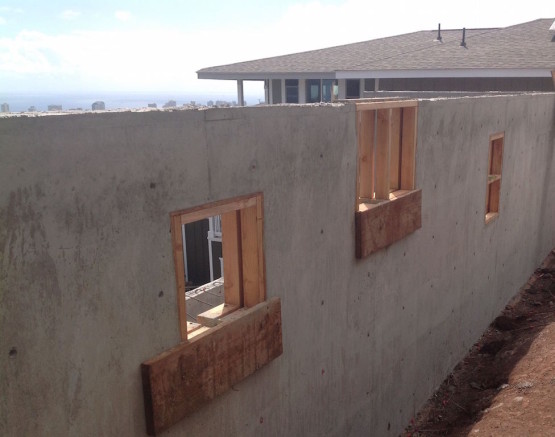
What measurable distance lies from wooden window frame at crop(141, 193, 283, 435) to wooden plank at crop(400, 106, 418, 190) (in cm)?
284

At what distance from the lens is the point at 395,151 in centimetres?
686

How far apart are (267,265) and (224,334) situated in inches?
28.4

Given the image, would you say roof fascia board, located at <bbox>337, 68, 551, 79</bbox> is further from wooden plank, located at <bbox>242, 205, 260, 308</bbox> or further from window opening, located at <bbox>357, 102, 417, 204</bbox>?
wooden plank, located at <bbox>242, 205, 260, 308</bbox>

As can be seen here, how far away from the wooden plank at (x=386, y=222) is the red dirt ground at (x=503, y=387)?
249cm

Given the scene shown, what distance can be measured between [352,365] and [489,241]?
4.78 meters

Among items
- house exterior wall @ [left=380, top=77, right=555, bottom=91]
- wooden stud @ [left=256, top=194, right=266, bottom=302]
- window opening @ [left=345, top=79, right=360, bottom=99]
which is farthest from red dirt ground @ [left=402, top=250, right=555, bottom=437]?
window opening @ [left=345, top=79, right=360, bottom=99]

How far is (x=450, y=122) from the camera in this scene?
24.9 feet

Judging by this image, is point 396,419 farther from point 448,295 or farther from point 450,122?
point 450,122

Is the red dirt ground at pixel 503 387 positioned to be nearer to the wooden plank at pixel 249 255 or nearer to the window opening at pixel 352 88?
the wooden plank at pixel 249 255

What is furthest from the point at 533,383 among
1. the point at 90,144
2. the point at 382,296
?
the point at 90,144

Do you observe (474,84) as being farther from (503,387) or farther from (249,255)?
(249,255)

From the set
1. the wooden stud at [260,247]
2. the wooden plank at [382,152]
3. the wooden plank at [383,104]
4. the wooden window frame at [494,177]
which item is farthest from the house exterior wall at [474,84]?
the wooden stud at [260,247]

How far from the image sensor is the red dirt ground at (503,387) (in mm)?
6797

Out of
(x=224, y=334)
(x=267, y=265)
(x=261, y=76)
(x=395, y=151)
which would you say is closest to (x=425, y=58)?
(x=261, y=76)
